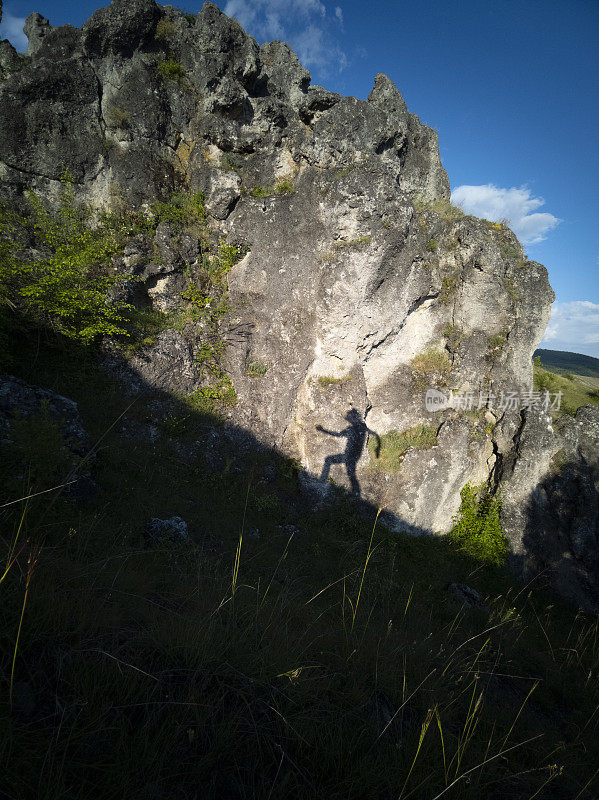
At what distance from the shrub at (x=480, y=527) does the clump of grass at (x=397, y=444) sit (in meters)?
2.22

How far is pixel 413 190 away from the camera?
12695 mm

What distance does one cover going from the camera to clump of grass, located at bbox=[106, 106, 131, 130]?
1008 cm

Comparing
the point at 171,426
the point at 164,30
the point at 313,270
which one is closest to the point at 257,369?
the point at 171,426

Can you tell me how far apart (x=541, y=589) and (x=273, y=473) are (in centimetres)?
915

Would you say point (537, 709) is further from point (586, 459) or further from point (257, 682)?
point (586, 459)

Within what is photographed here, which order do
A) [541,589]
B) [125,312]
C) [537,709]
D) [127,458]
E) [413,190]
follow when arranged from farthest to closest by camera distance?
1. [413,190]
2. [541,589]
3. [125,312]
4. [127,458]
5. [537,709]

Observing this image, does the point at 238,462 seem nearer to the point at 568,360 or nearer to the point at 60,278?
the point at 60,278

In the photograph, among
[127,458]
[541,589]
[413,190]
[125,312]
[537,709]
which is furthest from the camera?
[413,190]

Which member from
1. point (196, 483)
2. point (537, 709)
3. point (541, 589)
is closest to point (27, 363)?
point (196, 483)

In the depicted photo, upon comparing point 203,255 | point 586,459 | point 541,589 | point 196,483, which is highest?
point 203,255

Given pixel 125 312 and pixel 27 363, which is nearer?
pixel 27 363

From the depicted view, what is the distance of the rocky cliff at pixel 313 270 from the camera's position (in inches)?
369

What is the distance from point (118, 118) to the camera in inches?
398

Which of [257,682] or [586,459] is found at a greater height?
[586,459]
